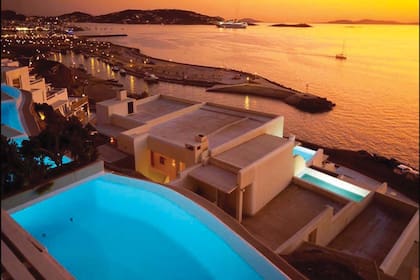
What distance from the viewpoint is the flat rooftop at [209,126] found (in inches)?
416

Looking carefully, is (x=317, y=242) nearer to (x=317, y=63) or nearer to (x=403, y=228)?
→ (x=403, y=228)

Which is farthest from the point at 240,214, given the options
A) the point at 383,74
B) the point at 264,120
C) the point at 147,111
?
the point at 383,74

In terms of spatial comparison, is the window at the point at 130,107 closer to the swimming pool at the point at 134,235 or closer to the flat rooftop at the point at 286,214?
the flat rooftop at the point at 286,214

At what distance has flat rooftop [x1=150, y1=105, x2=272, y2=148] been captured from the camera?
10555 mm

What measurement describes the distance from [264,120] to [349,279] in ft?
23.7

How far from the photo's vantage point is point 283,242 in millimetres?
7809

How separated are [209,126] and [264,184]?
319 cm

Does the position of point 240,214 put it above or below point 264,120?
below

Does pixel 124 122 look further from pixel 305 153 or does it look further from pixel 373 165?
pixel 373 165

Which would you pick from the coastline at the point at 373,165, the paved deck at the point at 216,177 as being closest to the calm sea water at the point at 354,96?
the coastline at the point at 373,165

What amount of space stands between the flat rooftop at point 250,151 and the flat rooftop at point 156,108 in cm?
372

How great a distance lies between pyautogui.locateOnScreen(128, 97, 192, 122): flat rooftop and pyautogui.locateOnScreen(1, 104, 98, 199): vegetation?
6532mm

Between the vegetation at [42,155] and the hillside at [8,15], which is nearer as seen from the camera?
the hillside at [8,15]

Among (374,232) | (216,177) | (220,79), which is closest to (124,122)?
(216,177)
